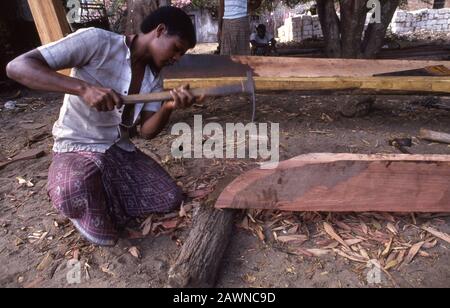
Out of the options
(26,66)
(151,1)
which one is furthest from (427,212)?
(151,1)

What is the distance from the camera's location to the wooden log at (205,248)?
1.86m

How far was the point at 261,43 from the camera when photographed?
1077 cm

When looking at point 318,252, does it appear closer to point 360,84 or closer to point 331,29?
point 360,84

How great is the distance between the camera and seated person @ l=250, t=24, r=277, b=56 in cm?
1069

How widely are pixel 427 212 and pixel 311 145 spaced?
1.45 m

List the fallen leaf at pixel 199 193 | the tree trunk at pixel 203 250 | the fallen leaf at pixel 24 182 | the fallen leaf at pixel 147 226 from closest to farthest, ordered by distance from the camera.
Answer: the tree trunk at pixel 203 250
the fallen leaf at pixel 147 226
the fallen leaf at pixel 199 193
the fallen leaf at pixel 24 182

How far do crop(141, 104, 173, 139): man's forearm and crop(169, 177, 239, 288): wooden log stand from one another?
60cm

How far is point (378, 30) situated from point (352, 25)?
66 cm

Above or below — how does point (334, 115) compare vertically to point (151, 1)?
below

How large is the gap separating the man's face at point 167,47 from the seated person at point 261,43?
341 inches

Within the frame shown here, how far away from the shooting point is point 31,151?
3.87 metres

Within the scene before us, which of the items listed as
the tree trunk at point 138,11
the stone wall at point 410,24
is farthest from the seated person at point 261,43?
the tree trunk at point 138,11

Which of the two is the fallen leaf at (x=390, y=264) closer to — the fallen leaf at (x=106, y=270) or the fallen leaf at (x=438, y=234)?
the fallen leaf at (x=438, y=234)

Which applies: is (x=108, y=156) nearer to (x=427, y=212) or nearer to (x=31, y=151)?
(x=31, y=151)
